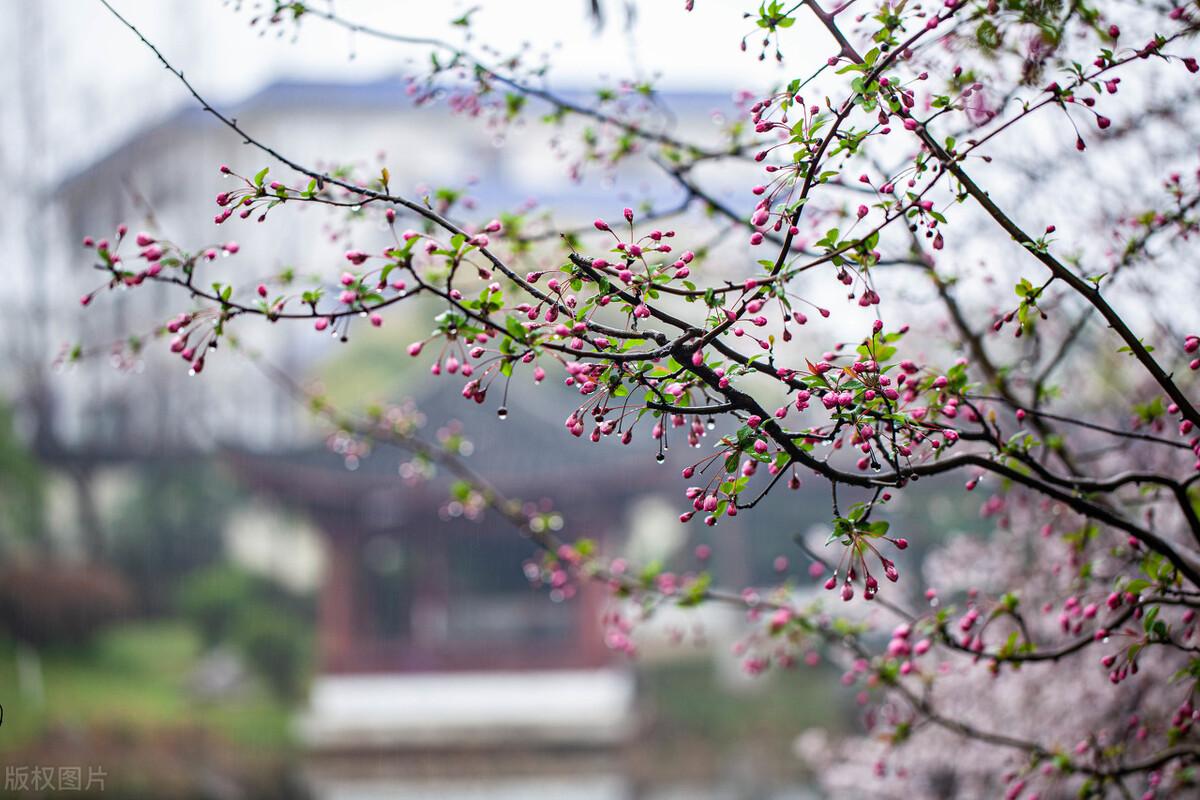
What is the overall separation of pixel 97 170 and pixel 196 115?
3432mm

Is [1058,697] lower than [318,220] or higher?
lower

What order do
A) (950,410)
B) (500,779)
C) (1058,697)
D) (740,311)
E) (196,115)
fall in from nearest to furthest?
1. (740,311)
2. (950,410)
3. (1058,697)
4. (500,779)
5. (196,115)

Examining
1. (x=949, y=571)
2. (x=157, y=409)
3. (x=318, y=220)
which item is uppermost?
(x=318, y=220)

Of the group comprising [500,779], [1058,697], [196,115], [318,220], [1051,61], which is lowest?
[500,779]

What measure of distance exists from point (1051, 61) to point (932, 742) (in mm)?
2994

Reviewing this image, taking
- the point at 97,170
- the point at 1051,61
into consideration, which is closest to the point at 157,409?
the point at 97,170

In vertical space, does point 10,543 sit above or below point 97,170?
below

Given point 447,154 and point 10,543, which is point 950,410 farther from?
point 447,154

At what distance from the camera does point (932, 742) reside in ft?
14.0

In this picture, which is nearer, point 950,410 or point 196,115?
point 950,410

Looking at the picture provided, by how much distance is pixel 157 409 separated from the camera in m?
16.2

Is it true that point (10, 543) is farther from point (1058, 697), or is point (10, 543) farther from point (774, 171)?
point (774, 171)

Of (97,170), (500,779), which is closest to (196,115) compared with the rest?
(97,170)

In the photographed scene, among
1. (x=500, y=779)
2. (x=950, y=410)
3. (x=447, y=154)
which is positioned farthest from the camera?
(x=447, y=154)
